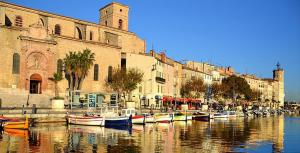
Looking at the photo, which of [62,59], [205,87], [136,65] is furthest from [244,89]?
[62,59]

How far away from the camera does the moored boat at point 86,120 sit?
149 feet

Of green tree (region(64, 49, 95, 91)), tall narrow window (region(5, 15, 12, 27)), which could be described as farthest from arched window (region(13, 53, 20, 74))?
green tree (region(64, 49, 95, 91))

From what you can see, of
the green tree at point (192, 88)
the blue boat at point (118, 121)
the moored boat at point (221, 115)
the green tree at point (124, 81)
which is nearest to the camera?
the blue boat at point (118, 121)

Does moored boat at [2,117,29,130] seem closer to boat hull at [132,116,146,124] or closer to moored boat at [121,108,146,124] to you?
moored boat at [121,108,146,124]

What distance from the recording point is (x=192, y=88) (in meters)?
95.6

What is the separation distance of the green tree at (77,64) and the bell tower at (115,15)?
18.6 metres

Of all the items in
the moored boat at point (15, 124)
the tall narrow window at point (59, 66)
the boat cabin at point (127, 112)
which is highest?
the tall narrow window at point (59, 66)

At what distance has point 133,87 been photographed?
68500 millimetres

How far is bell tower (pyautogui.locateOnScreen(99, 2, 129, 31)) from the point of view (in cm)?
8081

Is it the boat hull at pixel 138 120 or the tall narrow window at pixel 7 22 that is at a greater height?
the tall narrow window at pixel 7 22

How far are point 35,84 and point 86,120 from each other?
19.2 meters

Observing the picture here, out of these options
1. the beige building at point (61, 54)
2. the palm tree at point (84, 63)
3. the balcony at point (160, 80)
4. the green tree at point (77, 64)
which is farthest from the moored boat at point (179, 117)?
the balcony at point (160, 80)

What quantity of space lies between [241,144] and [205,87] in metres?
68.6

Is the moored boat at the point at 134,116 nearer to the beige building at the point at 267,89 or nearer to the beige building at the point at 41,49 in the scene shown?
the beige building at the point at 41,49
